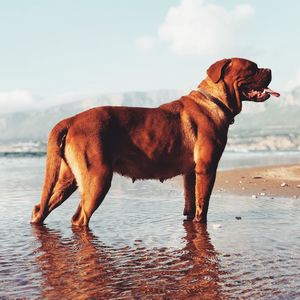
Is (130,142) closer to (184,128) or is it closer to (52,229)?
(184,128)

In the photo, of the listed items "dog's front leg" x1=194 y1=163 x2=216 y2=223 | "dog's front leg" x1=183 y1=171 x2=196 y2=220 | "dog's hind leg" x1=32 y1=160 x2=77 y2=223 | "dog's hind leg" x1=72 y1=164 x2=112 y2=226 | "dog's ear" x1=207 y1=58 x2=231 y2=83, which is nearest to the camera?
"dog's hind leg" x1=72 y1=164 x2=112 y2=226

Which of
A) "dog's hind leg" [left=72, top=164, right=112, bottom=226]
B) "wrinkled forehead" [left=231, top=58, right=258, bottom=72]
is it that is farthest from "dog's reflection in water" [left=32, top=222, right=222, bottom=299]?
"wrinkled forehead" [left=231, top=58, right=258, bottom=72]

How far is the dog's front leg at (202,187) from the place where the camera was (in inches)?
331

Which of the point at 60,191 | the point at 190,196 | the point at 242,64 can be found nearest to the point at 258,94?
the point at 242,64

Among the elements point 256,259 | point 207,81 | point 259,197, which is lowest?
point 259,197

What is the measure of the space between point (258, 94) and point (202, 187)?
173 centimetres

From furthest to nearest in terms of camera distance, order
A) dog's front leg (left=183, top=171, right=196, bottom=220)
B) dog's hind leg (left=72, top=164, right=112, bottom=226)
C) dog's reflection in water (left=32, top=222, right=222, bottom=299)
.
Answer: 1. dog's front leg (left=183, top=171, right=196, bottom=220)
2. dog's hind leg (left=72, top=164, right=112, bottom=226)
3. dog's reflection in water (left=32, top=222, right=222, bottom=299)

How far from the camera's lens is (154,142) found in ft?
26.6

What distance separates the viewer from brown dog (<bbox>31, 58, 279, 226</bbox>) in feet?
24.8

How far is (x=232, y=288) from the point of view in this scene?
4.70 metres

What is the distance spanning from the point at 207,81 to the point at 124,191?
645cm

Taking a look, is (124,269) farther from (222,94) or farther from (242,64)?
(242,64)

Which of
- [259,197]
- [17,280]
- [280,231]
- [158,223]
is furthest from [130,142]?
[259,197]

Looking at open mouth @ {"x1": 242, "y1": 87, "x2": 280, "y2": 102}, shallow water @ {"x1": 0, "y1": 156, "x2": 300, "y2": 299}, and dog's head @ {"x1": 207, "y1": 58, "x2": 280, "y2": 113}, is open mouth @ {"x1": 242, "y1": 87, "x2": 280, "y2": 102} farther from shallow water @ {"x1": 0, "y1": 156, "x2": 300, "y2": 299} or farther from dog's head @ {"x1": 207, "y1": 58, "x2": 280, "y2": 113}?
shallow water @ {"x1": 0, "y1": 156, "x2": 300, "y2": 299}
